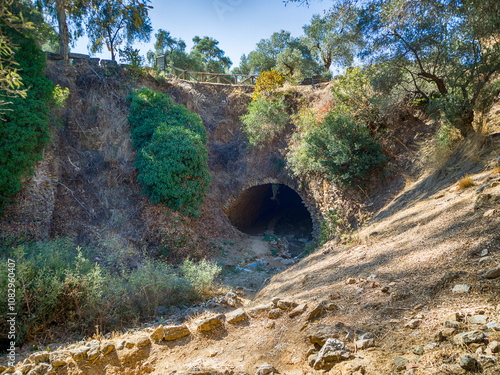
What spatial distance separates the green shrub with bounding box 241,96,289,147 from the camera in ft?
48.6

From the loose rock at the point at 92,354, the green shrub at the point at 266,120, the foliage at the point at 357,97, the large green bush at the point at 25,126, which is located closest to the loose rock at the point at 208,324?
the loose rock at the point at 92,354

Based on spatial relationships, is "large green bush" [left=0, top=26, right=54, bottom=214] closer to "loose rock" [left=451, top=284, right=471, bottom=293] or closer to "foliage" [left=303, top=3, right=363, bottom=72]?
"foliage" [left=303, top=3, right=363, bottom=72]

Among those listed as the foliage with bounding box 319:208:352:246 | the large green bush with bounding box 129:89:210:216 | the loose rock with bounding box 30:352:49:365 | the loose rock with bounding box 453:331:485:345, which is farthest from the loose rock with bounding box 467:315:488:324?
the large green bush with bounding box 129:89:210:216

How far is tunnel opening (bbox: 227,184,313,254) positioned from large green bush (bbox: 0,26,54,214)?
7492 millimetres

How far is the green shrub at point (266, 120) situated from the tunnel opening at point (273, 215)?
253 cm

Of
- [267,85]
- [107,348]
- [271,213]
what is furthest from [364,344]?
[271,213]

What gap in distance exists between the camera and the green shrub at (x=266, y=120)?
14.8m

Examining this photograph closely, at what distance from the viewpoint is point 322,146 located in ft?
36.4

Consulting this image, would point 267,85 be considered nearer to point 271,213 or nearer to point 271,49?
point 271,213

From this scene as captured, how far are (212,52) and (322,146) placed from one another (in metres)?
28.9

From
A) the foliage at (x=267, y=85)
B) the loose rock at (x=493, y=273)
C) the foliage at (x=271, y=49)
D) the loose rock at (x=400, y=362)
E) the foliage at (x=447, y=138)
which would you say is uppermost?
the foliage at (x=271, y=49)

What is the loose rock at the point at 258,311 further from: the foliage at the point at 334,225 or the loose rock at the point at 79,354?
the foliage at the point at 334,225

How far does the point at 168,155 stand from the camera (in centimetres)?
1134

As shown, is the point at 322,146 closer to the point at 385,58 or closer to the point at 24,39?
the point at 385,58
